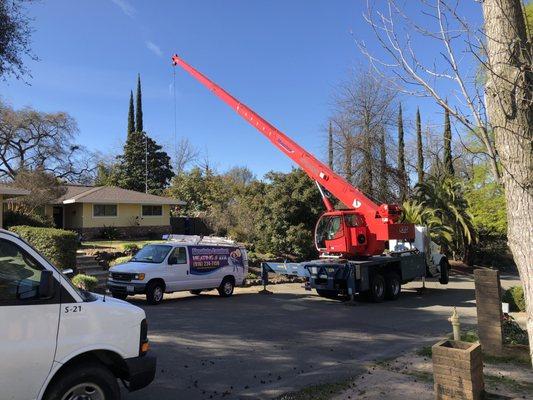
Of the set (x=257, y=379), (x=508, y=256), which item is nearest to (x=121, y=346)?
(x=257, y=379)

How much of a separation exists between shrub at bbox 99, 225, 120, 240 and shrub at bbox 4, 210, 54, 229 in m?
7.86

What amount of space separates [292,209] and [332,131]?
1180 centimetres

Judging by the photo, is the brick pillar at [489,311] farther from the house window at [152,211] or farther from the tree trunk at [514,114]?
the house window at [152,211]

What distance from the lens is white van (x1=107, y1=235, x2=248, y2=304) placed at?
47.7ft

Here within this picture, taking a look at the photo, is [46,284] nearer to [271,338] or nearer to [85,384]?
[85,384]

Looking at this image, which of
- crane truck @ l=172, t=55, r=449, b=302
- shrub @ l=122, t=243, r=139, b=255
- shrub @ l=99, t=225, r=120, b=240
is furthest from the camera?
shrub @ l=99, t=225, r=120, b=240

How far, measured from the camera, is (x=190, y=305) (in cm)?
1465

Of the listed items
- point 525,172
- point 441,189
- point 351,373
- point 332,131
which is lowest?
point 351,373

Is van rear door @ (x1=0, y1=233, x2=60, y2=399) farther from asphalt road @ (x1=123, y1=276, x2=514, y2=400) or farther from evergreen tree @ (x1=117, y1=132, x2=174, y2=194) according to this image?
evergreen tree @ (x1=117, y1=132, x2=174, y2=194)

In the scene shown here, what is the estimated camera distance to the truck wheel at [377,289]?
1631 centimetres

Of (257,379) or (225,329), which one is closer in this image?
(257,379)

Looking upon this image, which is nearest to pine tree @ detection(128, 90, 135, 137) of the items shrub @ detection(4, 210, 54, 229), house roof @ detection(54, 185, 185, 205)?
house roof @ detection(54, 185, 185, 205)

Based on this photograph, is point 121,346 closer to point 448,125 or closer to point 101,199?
point 448,125

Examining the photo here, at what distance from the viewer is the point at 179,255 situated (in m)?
15.8
